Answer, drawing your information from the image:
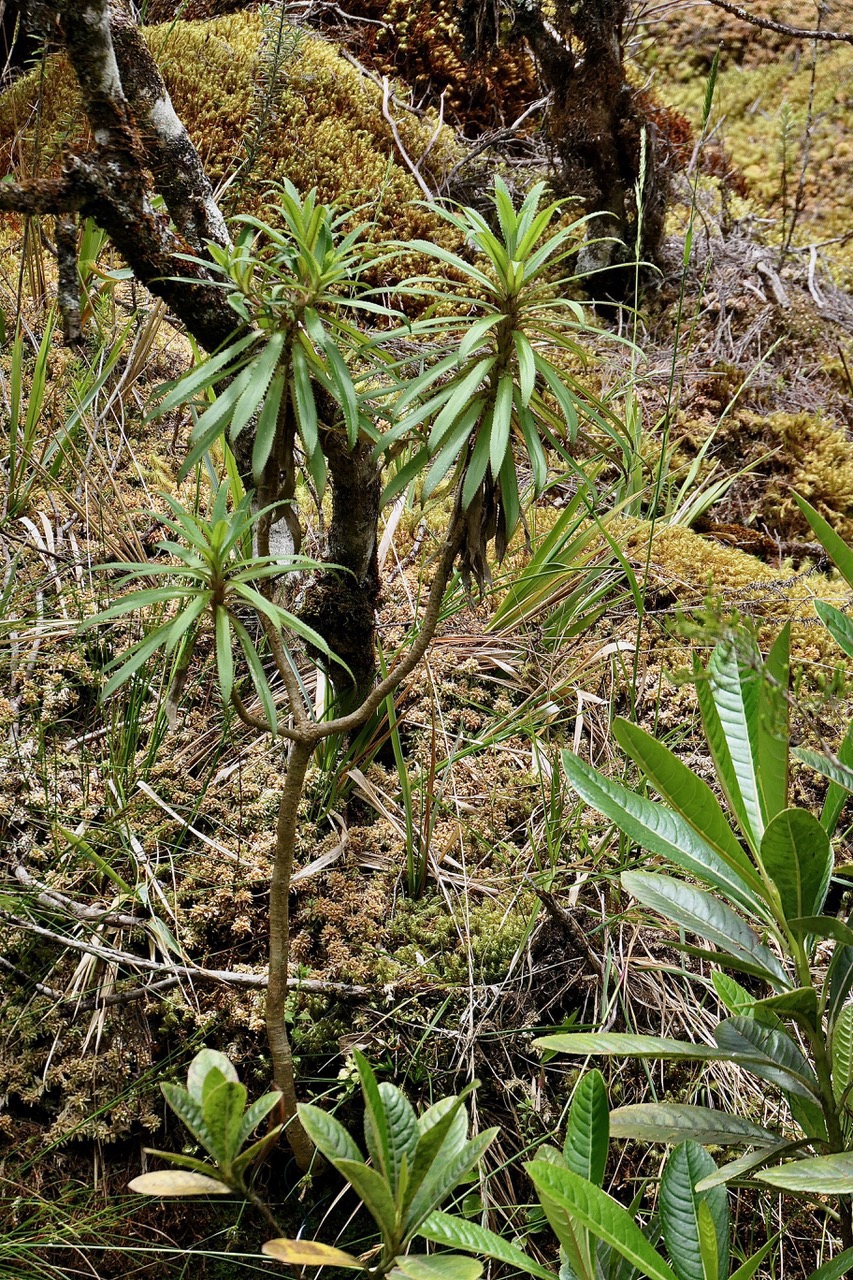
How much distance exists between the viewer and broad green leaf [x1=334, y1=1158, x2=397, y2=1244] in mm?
995

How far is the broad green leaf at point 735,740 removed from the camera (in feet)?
4.84

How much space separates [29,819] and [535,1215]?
3.99ft

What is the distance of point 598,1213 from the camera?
1.12m

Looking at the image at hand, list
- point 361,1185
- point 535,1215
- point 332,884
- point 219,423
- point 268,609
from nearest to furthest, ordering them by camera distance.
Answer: point 361,1185
point 268,609
point 219,423
point 535,1215
point 332,884

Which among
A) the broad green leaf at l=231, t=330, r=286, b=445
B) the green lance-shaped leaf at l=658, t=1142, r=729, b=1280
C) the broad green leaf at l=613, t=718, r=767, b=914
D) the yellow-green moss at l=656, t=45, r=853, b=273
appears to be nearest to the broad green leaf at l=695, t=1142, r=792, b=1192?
the green lance-shaped leaf at l=658, t=1142, r=729, b=1280

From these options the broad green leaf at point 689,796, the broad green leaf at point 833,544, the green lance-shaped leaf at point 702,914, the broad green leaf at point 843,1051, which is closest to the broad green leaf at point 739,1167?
the broad green leaf at point 843,1051

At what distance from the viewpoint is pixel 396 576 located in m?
2.62

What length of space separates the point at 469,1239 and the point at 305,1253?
9.9 inches

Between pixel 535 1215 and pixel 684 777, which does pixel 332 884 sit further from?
pixel 684 777

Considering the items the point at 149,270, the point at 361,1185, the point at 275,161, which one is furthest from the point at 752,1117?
the point at 275,161

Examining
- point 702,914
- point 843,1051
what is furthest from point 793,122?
point 843,1051

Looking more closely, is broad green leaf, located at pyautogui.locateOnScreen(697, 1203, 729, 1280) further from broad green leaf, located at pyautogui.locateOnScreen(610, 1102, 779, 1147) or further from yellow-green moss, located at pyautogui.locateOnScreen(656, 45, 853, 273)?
yellow-green moss, located at pyautogui.locateOnScreen(656, 45, 853, 273)

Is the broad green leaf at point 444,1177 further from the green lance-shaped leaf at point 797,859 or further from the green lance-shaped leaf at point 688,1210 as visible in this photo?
the green lance-shaped leaf at point 797,859

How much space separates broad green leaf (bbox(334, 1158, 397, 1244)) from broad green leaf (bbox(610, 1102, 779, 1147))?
16.4 inches
